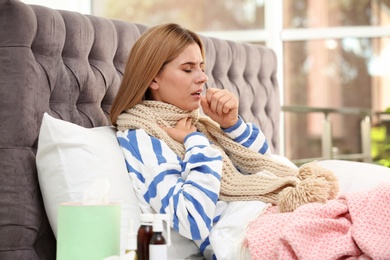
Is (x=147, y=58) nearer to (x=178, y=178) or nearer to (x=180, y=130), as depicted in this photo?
(x=180, y=130)

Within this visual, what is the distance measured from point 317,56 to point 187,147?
350cm

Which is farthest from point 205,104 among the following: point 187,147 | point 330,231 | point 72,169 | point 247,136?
point 330,231

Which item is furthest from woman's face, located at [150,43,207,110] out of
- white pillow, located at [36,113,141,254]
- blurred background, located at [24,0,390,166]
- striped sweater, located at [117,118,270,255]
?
blurred background, located at [24,0,390,166]

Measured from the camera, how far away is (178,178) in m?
1.91

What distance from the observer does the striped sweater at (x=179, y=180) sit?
1.84 metres

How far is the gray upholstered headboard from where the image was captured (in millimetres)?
1871

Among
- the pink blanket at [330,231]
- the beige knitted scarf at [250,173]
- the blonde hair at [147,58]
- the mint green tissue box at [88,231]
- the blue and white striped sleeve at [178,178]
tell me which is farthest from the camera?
the blonde hair at [147,58]

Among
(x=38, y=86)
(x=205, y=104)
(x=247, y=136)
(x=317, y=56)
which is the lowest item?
(x=317, y=56)

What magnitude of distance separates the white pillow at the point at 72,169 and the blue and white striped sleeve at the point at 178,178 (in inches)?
2.2

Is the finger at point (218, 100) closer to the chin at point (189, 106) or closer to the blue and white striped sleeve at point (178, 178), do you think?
the chin at point (189, 106)

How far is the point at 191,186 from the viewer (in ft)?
6.08

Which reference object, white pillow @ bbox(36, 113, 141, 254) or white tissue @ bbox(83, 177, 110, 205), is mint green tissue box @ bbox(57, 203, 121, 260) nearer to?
white tissue @ bbox(83, 177, 110, 205)

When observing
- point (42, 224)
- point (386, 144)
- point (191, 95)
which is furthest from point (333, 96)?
point (42, 224)

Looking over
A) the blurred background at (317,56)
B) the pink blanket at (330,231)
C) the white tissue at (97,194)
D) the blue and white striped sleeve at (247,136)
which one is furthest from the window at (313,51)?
the white tissue at (97,194)
